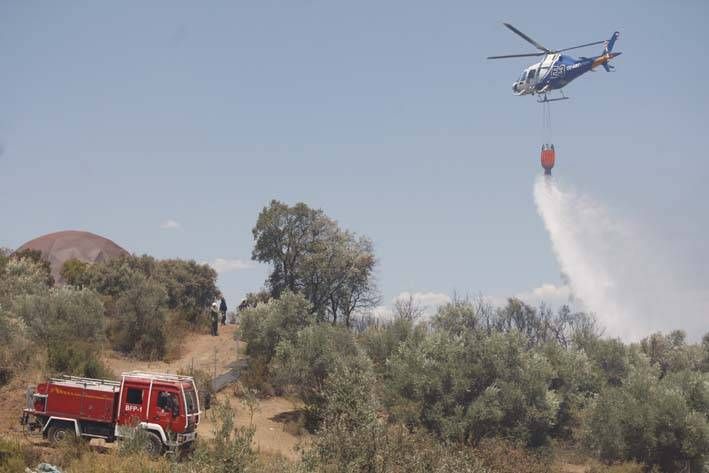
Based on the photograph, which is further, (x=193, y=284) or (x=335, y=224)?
(x=193, y=284)

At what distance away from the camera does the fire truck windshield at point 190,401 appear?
23016 mm

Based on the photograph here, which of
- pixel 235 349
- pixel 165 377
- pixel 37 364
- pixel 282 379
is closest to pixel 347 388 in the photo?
pixel 165 377

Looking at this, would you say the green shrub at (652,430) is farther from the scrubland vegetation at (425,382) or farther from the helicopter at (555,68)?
the helicopter at (555,68)

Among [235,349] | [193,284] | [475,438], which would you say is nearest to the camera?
[475,438]

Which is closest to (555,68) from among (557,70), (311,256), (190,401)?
(557,70)

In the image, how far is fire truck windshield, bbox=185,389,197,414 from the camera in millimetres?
23016

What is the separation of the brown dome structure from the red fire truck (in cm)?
7180

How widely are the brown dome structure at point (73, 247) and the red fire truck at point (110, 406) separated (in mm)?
71802

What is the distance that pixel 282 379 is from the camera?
116ft

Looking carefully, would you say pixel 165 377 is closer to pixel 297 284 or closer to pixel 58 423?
pixel 58 423

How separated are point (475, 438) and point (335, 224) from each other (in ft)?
101

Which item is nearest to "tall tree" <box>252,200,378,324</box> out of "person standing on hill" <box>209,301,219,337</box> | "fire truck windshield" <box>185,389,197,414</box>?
"person standing on hill" <box>209,301,219,337</box>

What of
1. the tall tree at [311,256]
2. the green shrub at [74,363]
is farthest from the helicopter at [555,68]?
the green shrub at [74,363]

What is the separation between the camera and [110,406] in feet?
75.3
